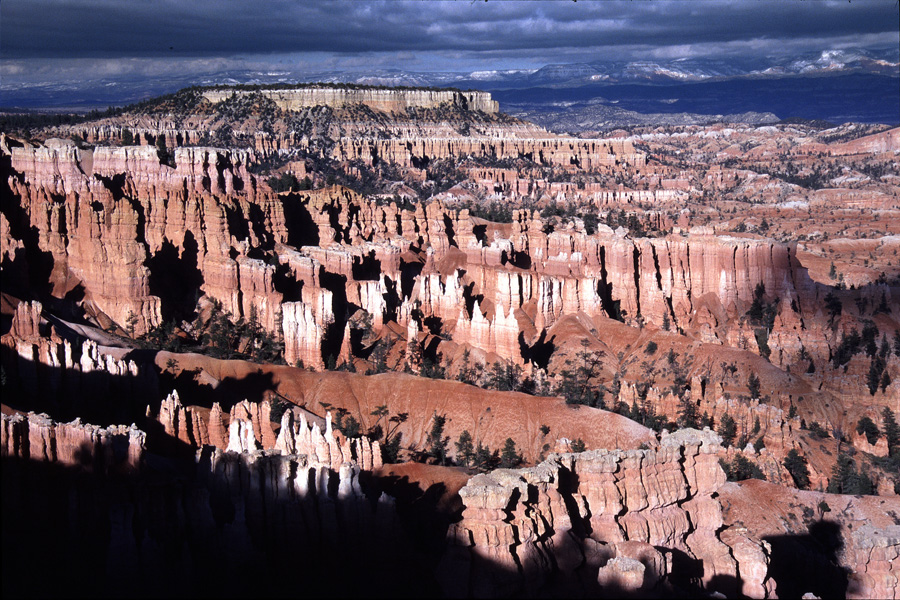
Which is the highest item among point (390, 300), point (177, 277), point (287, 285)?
point (177, 277)

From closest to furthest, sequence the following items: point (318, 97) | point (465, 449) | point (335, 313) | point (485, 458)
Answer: point (485, 458), point (465, 449), point (335, 313), point (318, 97)

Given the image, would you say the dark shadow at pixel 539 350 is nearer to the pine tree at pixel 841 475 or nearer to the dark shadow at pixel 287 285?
the dark shadow at pixel 287 285

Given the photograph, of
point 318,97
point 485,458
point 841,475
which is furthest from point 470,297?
point 318,97

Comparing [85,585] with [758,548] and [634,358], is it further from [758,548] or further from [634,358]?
[634,358]

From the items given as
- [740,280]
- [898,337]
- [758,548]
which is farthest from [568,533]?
[740,280]

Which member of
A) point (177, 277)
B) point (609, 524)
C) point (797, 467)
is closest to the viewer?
point (609, 524)

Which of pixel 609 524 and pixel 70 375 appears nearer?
pixel 609 524

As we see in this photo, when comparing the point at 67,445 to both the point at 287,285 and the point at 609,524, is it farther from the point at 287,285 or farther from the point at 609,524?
the point at 287,285
